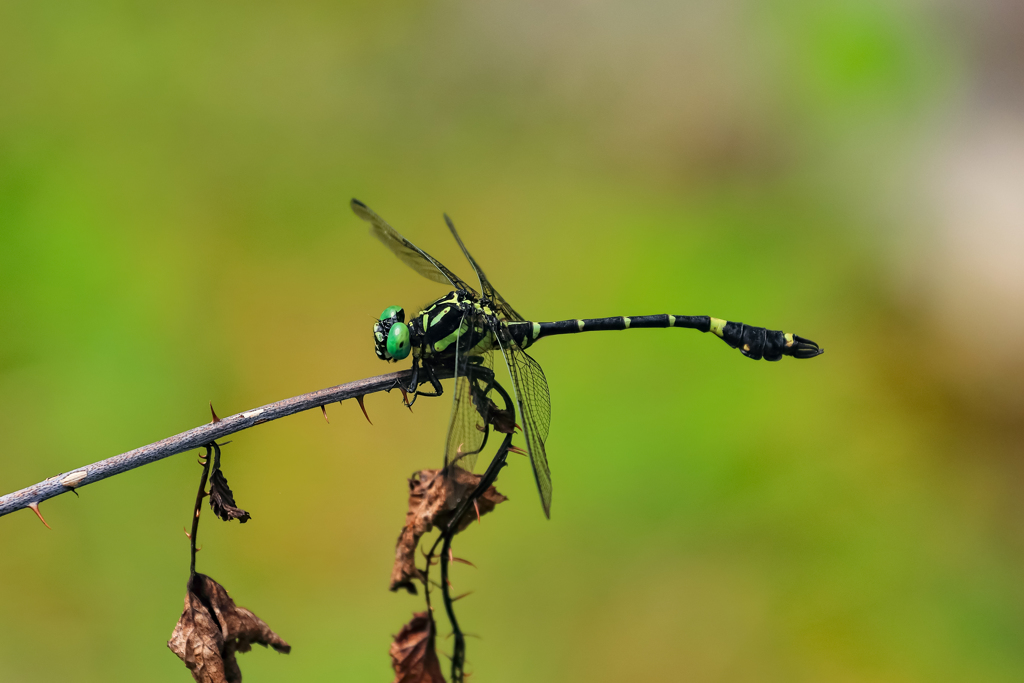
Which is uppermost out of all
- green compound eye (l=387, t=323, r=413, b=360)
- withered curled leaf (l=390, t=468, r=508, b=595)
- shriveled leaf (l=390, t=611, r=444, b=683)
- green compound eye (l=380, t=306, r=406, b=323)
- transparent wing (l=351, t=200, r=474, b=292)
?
transparent wing (l=351, t=200, r=474, b=292)

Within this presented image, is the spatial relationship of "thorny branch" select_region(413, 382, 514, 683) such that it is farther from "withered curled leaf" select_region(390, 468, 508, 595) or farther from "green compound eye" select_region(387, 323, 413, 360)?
"green compound eye" select_region(387, 323, 413, 360)

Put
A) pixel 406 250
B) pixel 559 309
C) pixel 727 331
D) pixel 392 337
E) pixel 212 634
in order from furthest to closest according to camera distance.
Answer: pixel 559 309 → pixel 727 331 → pixel 406 250 → pixel 392 337 → pixel 212 634

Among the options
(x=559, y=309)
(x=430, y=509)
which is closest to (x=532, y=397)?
(x=430, y=509)

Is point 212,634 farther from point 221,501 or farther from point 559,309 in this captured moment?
point 559,309

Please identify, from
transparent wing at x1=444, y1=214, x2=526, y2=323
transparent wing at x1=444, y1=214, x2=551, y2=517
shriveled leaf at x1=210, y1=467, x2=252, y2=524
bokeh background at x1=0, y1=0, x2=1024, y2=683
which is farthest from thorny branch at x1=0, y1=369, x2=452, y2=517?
bokeh background at x1=0, y1=0, x2=1024, y2=683

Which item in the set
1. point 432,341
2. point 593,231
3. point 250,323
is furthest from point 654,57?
point 432,341

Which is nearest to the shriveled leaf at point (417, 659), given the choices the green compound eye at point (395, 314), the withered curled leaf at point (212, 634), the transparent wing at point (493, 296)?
the withered curled leaf at point (212, 634)

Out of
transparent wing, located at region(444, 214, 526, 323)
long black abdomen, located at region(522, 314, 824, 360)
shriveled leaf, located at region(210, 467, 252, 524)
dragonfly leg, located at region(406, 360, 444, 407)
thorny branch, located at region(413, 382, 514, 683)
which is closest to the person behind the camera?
shriveled leaf, located at region(210, 467, 252, 524)
